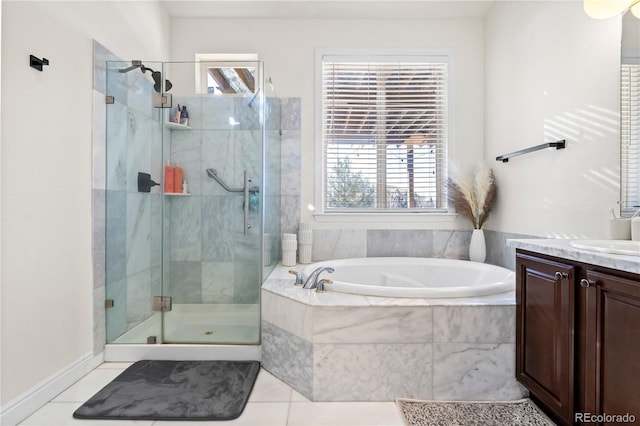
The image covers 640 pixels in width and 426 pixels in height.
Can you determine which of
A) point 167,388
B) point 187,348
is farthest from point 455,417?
point 187,348

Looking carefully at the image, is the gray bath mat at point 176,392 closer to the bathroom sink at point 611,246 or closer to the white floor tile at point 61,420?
the white floor tile at point 61,420

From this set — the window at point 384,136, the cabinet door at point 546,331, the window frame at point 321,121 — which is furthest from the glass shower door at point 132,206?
the cabinet door at point 546,331

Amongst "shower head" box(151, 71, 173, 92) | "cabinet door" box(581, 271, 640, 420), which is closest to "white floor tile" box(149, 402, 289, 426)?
"cabinet door" box(581, 271, 640, 420)

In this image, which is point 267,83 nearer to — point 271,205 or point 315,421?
point 271,205

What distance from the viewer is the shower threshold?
216 cm

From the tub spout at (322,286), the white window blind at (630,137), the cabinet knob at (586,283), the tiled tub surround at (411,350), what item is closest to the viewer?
the cabinet knob at (586,283)

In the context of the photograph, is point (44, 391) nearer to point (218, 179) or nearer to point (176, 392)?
point (176, 392)

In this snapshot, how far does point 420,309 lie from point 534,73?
69.1 inches

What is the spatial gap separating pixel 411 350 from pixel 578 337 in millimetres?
681

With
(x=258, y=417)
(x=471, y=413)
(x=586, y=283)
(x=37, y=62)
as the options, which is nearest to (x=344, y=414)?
(x=258, y=417)

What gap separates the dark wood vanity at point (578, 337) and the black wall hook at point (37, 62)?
239 cm

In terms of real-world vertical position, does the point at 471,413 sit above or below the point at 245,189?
below

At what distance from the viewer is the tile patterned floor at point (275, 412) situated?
1.55 meters

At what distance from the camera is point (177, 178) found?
232 cm
